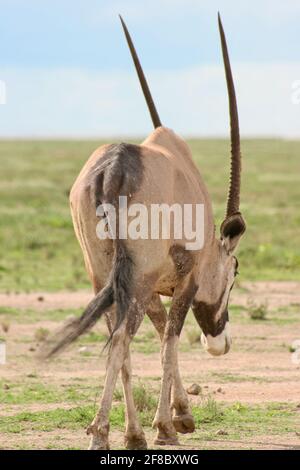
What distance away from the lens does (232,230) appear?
33.5 feet

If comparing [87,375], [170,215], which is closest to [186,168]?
[170,215]

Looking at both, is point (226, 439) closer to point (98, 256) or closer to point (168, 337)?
point (168, 337)

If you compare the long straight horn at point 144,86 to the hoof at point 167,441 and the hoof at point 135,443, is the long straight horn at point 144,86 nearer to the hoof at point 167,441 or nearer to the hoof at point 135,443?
the hoof at point 167,441

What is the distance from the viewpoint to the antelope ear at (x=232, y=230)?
10.1 meters

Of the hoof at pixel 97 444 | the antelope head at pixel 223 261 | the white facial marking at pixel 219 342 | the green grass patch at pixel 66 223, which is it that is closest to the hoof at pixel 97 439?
the hoof at pixel 97 444

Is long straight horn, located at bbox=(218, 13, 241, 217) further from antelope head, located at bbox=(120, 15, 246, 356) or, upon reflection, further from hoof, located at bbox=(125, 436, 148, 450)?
hoof, located at bbox=(125, 436, 148, 450)

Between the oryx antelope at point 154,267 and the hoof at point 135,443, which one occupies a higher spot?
the oryx antelope at point 154,267

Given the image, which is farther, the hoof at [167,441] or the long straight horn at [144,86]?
the long straight horn at [144,86]

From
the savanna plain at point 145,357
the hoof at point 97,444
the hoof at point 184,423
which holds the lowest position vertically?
the savanna plain at point 145,357

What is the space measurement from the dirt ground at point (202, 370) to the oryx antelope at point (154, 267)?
373 mm

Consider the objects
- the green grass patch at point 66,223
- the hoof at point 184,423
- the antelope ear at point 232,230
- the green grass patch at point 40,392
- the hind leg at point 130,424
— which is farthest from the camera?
the green grass patch at point 66,223

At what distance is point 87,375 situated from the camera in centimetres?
1337

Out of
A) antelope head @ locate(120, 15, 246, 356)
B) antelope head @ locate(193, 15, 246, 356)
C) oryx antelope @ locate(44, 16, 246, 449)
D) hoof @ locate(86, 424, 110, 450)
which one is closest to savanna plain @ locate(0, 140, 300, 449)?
oryx antelope @ locate(44, 16, 246, 449)

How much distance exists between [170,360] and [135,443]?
0.64m
